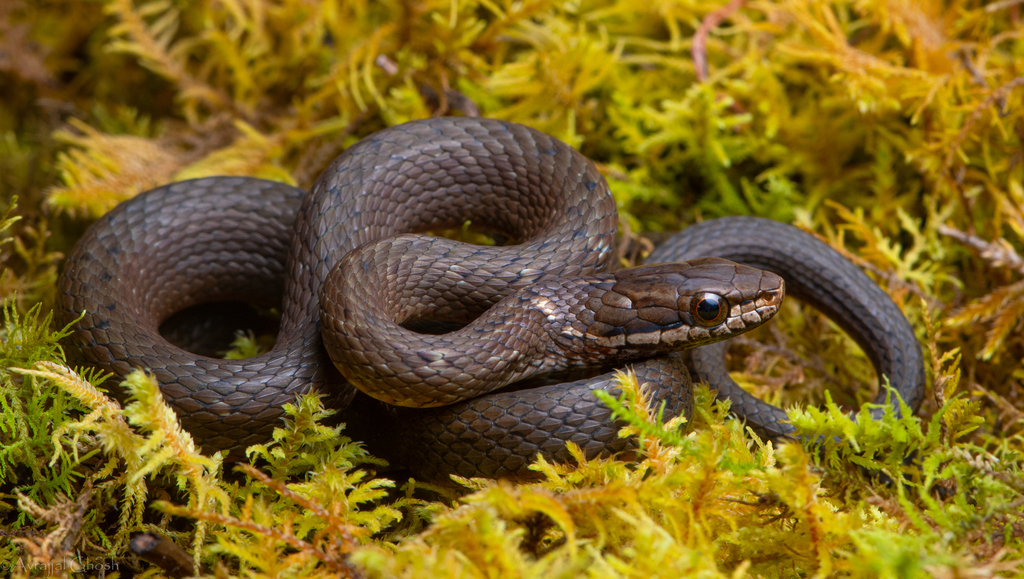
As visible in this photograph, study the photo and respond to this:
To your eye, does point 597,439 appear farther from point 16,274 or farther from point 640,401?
point 16,274

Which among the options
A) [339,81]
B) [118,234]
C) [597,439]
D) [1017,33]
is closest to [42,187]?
[118,234]

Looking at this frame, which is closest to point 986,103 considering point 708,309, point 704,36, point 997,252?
point 997,252

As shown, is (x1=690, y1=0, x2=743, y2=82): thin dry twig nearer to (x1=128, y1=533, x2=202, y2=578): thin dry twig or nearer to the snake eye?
the snake eye

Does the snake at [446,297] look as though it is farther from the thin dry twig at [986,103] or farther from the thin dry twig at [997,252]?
the thin dry twig at [986,103]

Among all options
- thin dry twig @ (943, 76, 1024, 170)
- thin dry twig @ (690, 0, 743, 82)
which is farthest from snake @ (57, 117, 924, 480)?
thin dry twig @ (690, 0, 743, 82)

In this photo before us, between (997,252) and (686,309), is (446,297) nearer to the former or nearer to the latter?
(686,309)

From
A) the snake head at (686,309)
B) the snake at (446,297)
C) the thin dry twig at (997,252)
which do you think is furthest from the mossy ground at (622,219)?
the snake head at (686,309)
